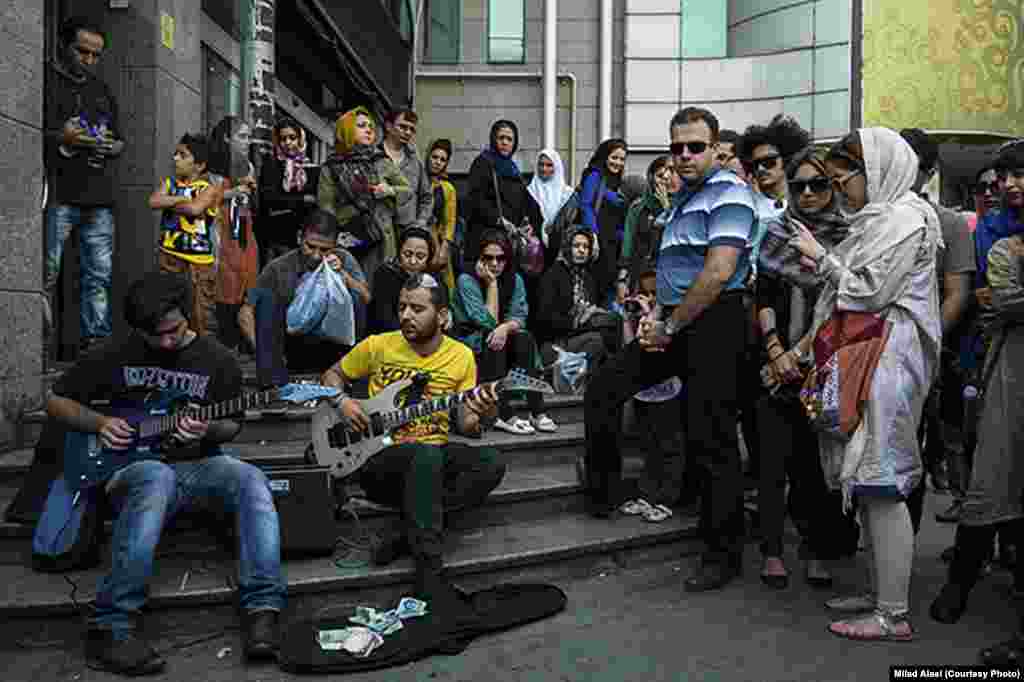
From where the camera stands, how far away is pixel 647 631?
13.8 feet

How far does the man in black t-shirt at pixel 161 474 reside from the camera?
3.79m

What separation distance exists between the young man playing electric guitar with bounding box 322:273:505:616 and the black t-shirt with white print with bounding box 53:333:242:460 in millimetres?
665

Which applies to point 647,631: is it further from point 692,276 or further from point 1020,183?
point 1020,183

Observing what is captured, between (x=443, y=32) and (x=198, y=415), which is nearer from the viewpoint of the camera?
(x=198, y=415)

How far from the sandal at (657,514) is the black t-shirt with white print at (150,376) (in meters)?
2.44

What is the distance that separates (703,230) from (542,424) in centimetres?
220

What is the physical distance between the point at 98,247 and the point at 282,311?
1.54 metres

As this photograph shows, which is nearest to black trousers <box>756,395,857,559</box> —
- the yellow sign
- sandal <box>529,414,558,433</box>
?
sandal <box>529,414,558,433</box>

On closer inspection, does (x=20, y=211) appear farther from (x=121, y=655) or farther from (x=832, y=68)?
(x=832, y=68)

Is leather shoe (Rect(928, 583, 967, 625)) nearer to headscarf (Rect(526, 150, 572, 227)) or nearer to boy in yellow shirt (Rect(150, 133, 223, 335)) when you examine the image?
boy in yellow shirt (Rect(150, 133, 223, 335))

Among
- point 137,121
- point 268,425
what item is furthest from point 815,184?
point 137,121

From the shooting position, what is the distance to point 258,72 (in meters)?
7.05

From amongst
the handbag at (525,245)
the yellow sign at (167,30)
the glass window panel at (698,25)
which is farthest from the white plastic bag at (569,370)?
the glass window panel at (698,25)

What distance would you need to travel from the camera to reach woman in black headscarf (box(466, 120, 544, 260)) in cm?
791
